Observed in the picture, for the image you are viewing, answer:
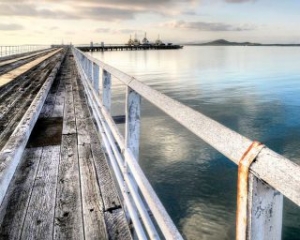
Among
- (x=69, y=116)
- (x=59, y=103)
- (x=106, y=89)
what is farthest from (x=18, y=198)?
(x=59, y=103)

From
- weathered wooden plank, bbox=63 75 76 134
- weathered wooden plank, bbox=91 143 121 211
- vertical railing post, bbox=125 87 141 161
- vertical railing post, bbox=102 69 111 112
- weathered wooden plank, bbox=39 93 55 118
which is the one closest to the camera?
vertical railing post, bbox=125 87 141 161

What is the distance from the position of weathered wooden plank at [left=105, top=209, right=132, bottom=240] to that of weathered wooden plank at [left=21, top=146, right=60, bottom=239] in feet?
1.64

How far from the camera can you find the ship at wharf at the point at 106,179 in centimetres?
93

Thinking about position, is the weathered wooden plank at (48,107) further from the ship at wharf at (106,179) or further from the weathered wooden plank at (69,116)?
the weathered wooden plank at (69,116)

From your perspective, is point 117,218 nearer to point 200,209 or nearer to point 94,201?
point 94,201

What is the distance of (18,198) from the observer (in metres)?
3.01

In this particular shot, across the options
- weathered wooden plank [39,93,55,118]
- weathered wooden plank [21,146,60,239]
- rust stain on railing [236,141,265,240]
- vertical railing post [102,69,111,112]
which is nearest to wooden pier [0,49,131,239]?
weathered wooden plank [21,146,60,239]

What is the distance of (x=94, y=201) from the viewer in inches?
116

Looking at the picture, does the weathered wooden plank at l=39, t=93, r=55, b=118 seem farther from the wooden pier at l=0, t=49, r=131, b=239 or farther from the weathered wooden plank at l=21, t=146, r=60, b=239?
the weathered wooden plank at l=21, t=146, r=60, b=239

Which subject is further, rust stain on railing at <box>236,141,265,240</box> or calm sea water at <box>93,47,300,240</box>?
calm sea water at <box>93,47,300,240</box>

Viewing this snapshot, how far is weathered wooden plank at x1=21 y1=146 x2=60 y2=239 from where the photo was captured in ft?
8.21

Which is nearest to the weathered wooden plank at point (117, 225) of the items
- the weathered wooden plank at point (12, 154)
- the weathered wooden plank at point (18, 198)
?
the weathered wooden plank at point (18, 198)

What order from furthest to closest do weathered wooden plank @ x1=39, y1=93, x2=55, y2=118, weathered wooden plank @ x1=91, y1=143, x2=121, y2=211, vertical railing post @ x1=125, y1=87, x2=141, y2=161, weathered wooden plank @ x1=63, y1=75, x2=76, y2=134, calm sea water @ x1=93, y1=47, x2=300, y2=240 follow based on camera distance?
calm sea water @ x1=93, y1=47, x2=300, y2=240, weathered wooden plank @ x1=39, y1=93, x2=55, y2=118, weathered wooden plank @ x1=63, y1=75, x2=76, y2=134, weathered wooden plank @ x1=91, y1=143, x2=121, y2=211, vertical railing post @ x1=125, y1=87, x2=141, y2=161

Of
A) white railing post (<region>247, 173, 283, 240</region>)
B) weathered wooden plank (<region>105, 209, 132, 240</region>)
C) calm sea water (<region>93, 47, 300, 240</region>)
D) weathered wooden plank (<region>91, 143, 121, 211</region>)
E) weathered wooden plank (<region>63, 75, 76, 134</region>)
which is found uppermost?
white railing post (<region>247, 173, 283, 240</region>)
